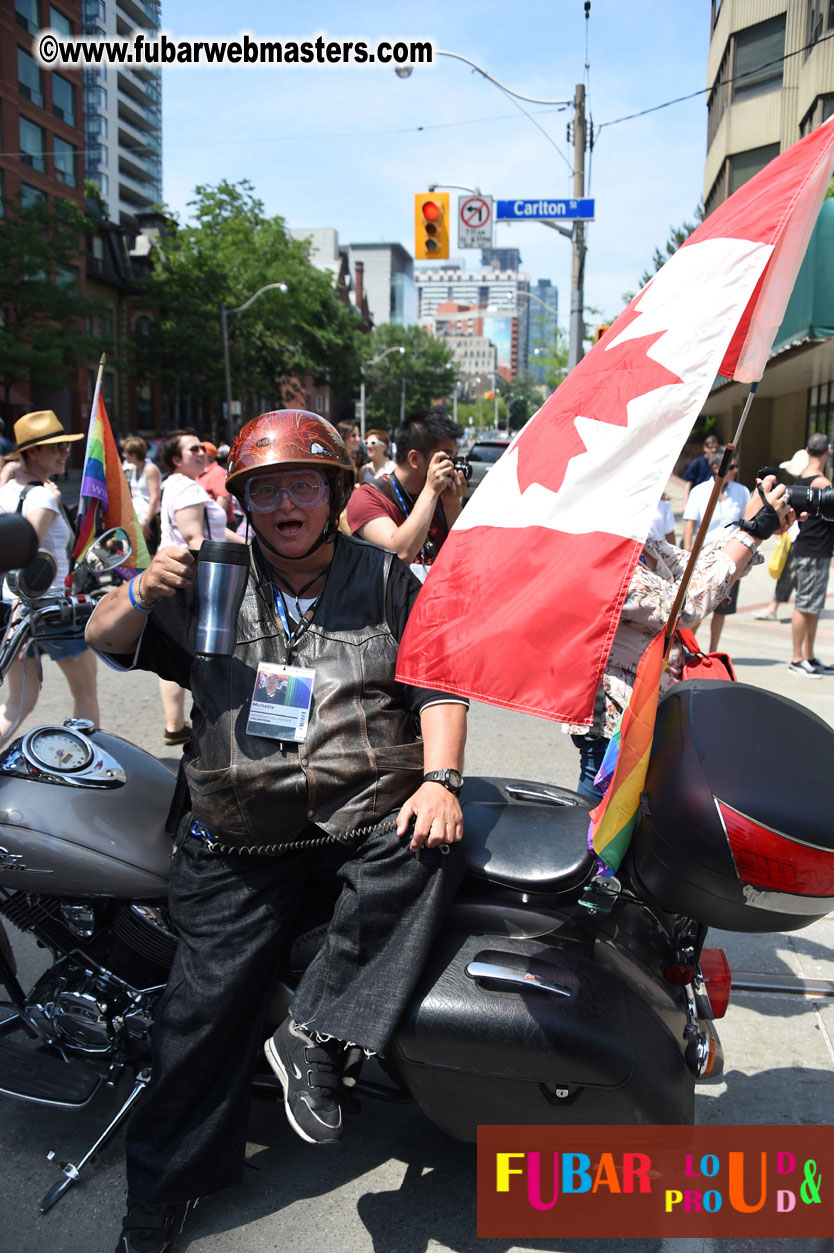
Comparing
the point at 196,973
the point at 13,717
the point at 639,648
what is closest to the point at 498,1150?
the point at 196,973

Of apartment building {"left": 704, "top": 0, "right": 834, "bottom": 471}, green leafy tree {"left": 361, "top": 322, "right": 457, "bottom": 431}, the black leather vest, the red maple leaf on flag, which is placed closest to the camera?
the red maple leaf on flag

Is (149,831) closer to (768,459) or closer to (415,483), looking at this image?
(415,483)

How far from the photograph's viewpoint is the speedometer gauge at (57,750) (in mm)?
2445

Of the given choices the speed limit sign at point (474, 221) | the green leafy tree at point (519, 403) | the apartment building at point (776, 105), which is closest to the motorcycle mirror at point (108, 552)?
the apartment building at point (776, 105)

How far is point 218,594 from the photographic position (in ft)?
6.68

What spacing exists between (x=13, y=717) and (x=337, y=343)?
51.2 meters

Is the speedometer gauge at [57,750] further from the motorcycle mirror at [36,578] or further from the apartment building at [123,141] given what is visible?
the apartment building at [123,141]

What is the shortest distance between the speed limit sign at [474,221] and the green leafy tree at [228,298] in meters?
29.7

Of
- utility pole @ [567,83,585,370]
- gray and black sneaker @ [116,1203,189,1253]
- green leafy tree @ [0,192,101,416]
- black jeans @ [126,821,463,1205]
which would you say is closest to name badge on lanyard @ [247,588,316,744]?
black jeans @ [126,821,463,1205]

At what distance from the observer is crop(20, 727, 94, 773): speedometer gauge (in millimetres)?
2445

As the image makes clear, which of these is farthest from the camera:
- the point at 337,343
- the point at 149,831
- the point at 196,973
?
the point at 337,343

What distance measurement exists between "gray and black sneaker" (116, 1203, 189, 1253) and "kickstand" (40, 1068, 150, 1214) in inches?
9.1

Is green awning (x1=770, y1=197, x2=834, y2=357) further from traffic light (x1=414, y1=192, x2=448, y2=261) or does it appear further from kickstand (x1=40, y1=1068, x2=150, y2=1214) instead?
traffic light (x1=414, y1=192, x2=448, y2=261)

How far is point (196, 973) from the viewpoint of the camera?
Answer: 212cm
